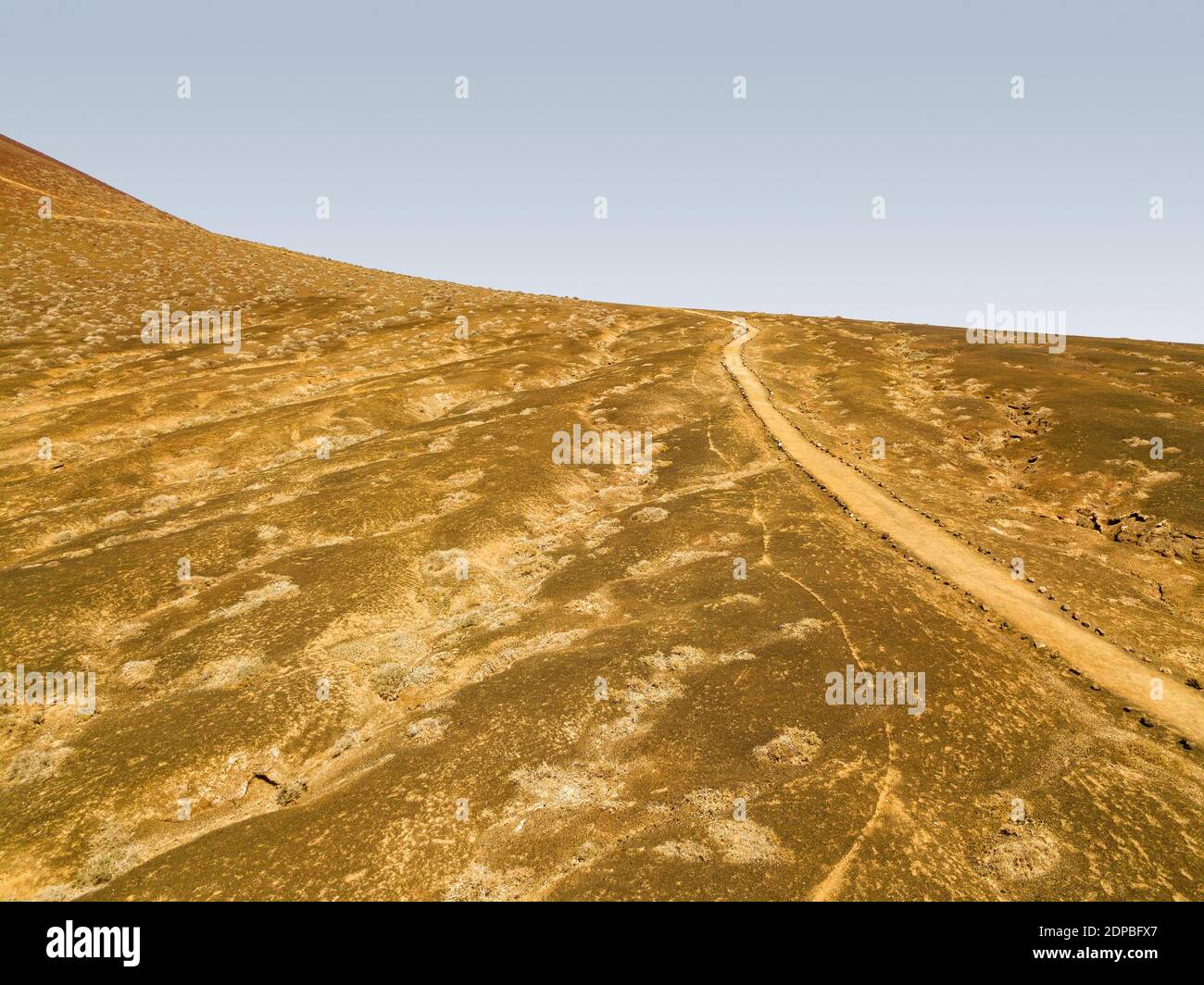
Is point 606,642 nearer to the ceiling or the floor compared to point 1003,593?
nearer to the floor

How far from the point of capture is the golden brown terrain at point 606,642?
16.0m

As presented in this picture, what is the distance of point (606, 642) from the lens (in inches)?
992

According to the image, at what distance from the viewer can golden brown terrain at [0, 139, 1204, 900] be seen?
16.0 m

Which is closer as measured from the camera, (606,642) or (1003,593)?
(606,642)

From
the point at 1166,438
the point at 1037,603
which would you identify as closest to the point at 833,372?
the point at 1166,438

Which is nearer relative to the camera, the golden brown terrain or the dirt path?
the golden brown terrain

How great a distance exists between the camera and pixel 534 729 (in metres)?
20.7

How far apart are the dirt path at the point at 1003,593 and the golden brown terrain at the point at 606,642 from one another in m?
0.19

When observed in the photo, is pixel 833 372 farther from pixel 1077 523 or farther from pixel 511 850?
pixel 511 850

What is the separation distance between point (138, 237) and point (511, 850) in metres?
160

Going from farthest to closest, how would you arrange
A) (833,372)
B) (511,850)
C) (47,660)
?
1. (833,372)
2. (47,660)
3. (511,850)

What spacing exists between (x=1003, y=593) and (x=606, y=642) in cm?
1730

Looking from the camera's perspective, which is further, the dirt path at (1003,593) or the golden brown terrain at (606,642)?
the dirt path at (1003,593)

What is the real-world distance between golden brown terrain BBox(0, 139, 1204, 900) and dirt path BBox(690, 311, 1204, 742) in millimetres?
192
